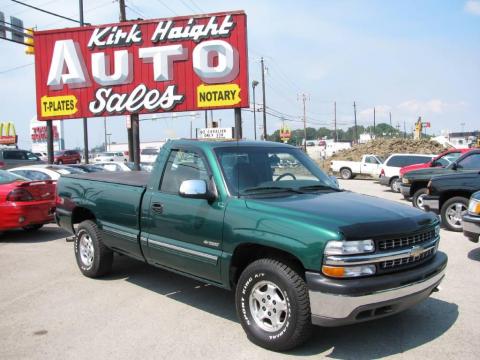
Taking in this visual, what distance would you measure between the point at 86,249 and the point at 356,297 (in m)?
4.32

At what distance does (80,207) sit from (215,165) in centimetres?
285

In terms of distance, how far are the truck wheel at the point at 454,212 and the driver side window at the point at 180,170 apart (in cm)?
721

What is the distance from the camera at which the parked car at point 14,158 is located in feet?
87.4

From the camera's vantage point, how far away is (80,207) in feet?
22.2

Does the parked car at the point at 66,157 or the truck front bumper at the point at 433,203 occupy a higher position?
the parked car at the point at 66,157

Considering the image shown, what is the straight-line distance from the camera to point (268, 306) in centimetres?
417

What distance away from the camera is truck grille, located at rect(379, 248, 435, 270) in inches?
153

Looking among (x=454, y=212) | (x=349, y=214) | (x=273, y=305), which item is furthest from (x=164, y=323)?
(x=454, y=212)

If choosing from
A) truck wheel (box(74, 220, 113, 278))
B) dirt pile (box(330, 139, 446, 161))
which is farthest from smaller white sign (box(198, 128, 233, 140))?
dirt pile (box(330, 139, 446, 161))

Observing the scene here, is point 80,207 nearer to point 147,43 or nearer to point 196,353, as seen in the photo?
point 196,353

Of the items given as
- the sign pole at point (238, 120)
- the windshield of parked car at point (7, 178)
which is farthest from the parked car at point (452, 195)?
the windshield of parked car at point (7, 178)

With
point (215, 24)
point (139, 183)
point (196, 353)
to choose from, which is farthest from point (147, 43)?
point (196, 353)

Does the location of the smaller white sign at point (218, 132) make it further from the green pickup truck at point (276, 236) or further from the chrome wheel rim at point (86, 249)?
the green pickup truck at point (276, 236)

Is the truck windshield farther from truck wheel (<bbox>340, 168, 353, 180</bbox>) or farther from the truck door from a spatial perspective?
truck wheel (<bbox>340, 168, 353, 180</bbox>)
